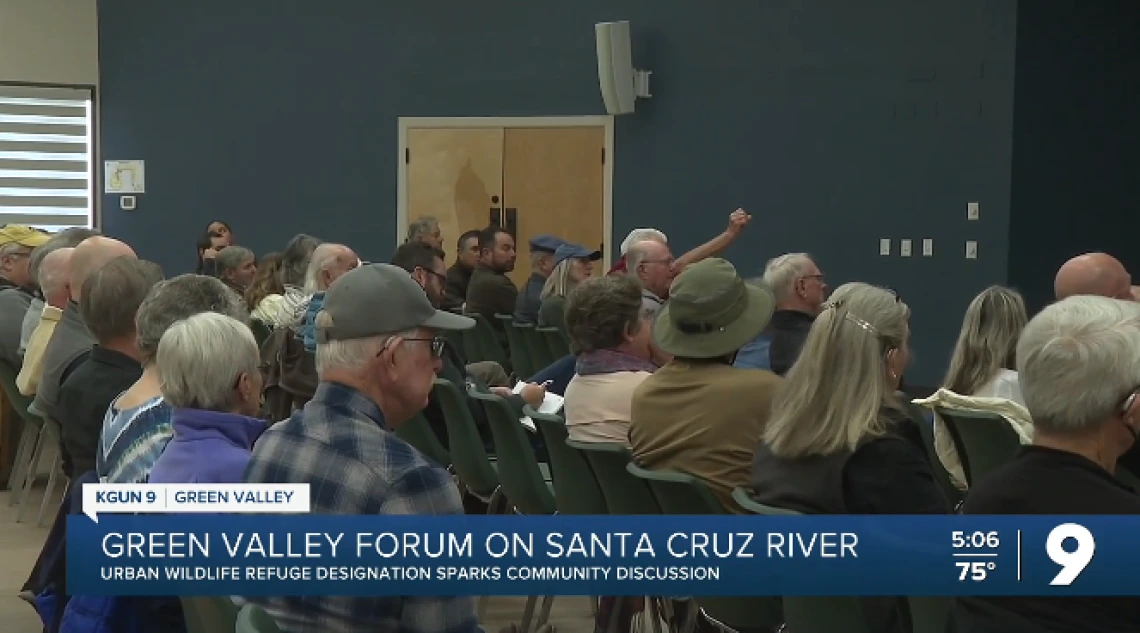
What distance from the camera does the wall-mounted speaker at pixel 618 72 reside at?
1160 centimetres

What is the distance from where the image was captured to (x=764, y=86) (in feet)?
37.7

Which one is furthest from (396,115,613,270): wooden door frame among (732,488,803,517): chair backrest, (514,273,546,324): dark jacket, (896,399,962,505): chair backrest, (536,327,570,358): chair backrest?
(732,488,803,517): chair backrest

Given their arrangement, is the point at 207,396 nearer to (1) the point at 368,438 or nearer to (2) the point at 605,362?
(1) the point at 368,438

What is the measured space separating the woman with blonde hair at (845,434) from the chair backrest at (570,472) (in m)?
1.03

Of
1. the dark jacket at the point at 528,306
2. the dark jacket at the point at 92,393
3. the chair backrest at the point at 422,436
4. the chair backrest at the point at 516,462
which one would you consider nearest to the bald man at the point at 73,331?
the dark jacket at the point at 92,393

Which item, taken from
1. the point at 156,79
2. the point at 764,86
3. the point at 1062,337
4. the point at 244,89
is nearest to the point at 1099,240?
the point at 764,86

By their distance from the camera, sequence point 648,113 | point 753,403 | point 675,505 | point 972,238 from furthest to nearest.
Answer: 1. point 648,113
2. point 972,238
3. point 753,403
4. point 675,505

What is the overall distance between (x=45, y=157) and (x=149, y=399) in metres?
10.8

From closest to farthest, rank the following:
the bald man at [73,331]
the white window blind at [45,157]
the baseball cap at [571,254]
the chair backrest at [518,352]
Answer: the bald man at [73,331], the baseball cap at [571,254], the chair backrest at [518,352], the white window blind at [45,157]

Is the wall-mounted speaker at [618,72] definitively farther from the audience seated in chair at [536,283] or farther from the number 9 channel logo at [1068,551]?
the number 9 channel logo at [1068,551]

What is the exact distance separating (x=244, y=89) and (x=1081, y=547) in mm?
11554

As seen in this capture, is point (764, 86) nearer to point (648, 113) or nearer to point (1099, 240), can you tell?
Result: point (648, 113)

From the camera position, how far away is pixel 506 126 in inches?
488

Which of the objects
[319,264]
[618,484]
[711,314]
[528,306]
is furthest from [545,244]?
[618,484]
